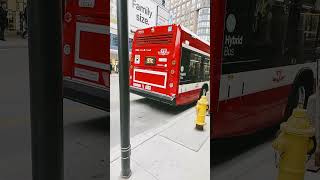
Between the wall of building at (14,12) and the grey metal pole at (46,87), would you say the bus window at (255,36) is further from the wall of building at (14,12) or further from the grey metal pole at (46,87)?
the wall of building at (14,12)

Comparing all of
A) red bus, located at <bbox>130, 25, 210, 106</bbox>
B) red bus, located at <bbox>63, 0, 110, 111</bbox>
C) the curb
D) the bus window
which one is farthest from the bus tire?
red bus, located at <bbox>63, 0, 110, 111</bbox>

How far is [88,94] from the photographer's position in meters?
5.29

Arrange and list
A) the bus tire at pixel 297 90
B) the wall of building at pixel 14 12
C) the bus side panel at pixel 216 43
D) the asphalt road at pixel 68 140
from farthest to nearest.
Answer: the wall of building at pixel 14 12
the bus tire at pixel 297 90
the asphalt road at pixel 68 140
the bus side panel at pixel 216 43

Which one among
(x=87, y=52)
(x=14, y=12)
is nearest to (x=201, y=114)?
(x=87, y=52)

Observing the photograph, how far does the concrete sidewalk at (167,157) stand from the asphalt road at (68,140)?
420mm

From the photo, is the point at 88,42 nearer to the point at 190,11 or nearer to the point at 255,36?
the point at 255,36

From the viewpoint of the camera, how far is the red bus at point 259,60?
3.41m

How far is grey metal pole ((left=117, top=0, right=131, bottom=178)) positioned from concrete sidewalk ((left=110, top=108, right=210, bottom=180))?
0.18m

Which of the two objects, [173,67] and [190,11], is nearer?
[190,11]

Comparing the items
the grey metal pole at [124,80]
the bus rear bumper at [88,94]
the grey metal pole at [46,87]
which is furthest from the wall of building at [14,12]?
the grey metal pole at [46,87]

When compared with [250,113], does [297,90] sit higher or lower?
higher

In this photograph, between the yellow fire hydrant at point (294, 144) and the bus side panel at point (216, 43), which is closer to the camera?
the yellow fire hydrant at point (294, 144)

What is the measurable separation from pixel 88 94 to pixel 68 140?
0.72 meters

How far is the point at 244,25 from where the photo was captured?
12.0ft
